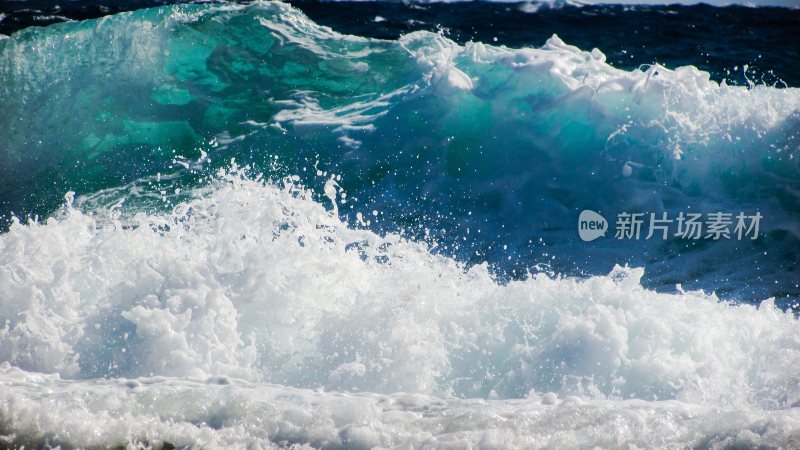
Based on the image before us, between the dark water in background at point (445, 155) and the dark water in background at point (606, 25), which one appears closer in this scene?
the dark water in background at point (445, 155)

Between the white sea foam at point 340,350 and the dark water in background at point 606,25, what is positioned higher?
the dark water in background at point 606,25

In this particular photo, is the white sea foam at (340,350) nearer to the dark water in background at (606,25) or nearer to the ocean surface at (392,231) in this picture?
the ocean surface at (392,231)

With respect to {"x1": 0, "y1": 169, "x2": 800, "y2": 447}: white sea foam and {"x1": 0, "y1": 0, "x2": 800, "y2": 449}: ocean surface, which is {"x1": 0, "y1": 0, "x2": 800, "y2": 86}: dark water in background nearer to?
{"x1": 0, "y1": 0, "x2": 800, "y2": 449}: ocean surface

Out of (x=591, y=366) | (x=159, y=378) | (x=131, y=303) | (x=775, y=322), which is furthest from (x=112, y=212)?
(x=775, y=322)

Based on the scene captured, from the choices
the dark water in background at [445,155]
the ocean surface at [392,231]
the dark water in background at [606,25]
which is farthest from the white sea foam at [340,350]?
the dark water in background at [606,25]

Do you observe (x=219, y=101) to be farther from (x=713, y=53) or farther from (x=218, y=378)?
(x=713, y=53)

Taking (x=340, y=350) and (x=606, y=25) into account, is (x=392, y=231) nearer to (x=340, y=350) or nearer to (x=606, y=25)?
(x=340, y=350)

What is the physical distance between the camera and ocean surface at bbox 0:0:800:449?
2832mm

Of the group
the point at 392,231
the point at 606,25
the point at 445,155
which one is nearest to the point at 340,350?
the point at 392,231

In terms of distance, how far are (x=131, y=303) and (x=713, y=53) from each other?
7988 mm

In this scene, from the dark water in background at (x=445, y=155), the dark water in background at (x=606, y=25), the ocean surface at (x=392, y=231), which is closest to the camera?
the ocean surface at (x=392, y=231)

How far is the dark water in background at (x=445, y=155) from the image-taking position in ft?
17.1

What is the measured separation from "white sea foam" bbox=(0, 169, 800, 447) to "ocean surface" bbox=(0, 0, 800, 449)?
0.05 ft

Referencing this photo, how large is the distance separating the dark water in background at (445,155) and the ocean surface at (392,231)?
0.08 ft
